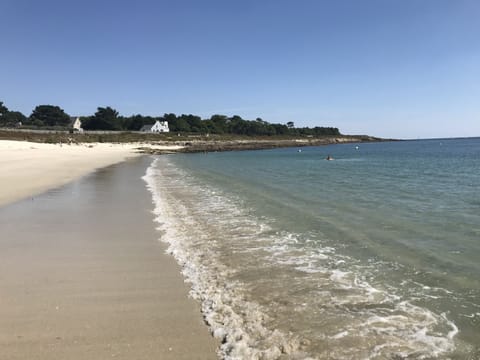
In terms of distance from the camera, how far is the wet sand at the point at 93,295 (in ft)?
13.9

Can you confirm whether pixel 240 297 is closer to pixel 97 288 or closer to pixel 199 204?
pixel 97 288

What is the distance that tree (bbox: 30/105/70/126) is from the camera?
124 meters

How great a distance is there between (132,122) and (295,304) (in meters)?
137

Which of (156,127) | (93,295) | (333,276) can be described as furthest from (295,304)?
(156,127)

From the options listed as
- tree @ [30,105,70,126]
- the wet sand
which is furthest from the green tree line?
the wet sand

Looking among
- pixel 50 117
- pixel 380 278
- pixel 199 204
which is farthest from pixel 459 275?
pixel 50 117

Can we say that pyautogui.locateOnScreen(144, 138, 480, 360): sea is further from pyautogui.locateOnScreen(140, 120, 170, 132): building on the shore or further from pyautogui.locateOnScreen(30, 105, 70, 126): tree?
pyautogui.locateOnScreen(30, 105, 70, 126): tree

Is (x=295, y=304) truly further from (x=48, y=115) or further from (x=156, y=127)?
(x=48, y=115)

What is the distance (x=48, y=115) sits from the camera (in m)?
125

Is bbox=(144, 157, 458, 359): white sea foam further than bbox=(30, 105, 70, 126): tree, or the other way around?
bbox=(30, 105, 70, 126): tree

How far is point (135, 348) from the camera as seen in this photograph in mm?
4184

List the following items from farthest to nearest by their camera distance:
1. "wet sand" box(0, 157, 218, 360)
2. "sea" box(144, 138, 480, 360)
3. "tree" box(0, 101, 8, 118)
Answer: "tree" box(0, 101, 8, 118)
"sea" box(144, 138, 480, 360)
"wet sand" box(0, 157, 218, 360)

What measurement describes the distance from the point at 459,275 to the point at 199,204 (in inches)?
374

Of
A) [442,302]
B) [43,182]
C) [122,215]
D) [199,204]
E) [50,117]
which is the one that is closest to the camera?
[442,302]
